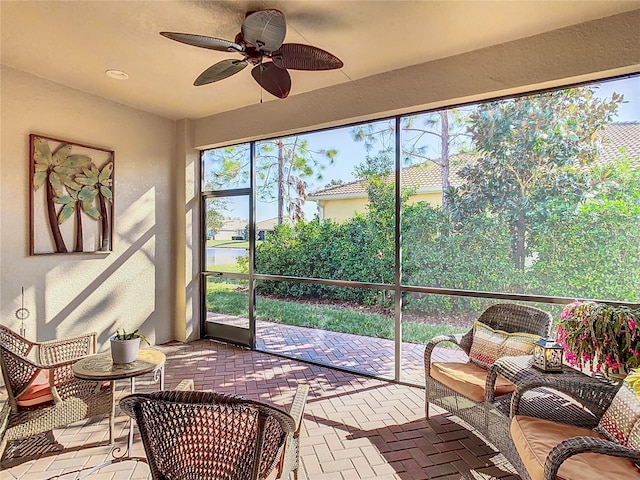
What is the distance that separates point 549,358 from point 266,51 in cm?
270

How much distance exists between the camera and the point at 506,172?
3.15m

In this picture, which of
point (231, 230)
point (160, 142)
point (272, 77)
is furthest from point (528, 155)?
point (160, 142)

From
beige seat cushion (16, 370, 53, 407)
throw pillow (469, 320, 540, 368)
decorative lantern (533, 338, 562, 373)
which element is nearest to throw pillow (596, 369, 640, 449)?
decorative lantern (533, 338, 562, 373)

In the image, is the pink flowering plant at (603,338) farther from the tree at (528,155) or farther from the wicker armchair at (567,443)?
the tree at (528,155)

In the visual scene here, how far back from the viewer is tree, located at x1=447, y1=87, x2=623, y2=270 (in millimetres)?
2845

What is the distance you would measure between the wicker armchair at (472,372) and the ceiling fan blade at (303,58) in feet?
A: 7.46

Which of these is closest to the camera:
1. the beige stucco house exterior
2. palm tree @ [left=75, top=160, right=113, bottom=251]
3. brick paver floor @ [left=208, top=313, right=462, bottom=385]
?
the beige stucco house exterior

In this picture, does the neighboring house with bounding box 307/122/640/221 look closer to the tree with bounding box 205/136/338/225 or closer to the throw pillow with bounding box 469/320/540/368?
the tree with bounding box 205/136/338/225

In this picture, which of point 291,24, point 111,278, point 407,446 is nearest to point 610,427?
point 407,446

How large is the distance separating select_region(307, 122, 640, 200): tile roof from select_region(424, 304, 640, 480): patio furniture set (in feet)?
4.40

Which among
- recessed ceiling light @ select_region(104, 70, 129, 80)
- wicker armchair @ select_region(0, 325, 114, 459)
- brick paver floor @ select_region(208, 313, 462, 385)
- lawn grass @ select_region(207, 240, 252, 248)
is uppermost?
recessed ceiling light @ select_region(104, 70, 129, 80)

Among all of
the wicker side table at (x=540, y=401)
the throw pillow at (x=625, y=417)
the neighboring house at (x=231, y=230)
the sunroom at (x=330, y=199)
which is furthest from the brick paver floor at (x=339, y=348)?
the throw pillow at (x=625, y=417)

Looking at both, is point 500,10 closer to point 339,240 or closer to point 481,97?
point 481,97

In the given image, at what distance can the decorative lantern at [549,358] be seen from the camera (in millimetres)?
2115
